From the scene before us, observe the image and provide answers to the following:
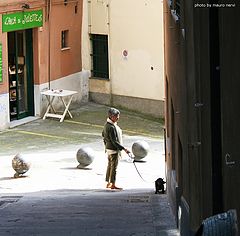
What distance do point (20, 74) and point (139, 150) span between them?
25.5 ft

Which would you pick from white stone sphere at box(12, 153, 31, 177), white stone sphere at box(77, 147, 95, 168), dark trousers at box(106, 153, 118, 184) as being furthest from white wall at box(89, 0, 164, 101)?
dark trousers at box(106, 153, 118, 184)

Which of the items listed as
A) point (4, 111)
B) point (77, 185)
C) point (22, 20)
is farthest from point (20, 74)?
point (77, 185)

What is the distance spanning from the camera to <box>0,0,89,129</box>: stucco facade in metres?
26.9

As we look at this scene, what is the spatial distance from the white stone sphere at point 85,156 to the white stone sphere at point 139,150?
1288mm

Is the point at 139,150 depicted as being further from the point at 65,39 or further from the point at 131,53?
the point at 65,39

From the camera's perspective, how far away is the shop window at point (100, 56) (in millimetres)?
30656

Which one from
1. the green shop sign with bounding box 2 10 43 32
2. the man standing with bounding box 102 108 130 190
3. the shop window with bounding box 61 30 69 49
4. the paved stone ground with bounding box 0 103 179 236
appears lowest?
the paved stone ground with bounding box 0 103 179 236

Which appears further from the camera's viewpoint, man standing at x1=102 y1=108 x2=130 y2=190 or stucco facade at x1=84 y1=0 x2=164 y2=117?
stucco facade at x1=84 y1=0 x2=164 y2=117

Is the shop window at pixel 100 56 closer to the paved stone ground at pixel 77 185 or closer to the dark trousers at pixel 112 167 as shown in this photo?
the paved stone ground at pixel 77 185

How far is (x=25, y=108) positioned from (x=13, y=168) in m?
8.28

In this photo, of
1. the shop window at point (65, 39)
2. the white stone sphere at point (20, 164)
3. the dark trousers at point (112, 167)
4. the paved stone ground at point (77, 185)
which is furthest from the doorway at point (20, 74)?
the dark trousers at point (112, 167)

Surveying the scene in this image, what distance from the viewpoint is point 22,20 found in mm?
27422

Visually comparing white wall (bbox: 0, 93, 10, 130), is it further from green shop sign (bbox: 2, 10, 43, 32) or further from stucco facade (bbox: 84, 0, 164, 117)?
stucco facade (bbox: 84, 0, 164, 117)

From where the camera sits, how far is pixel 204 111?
7910 millimetres
